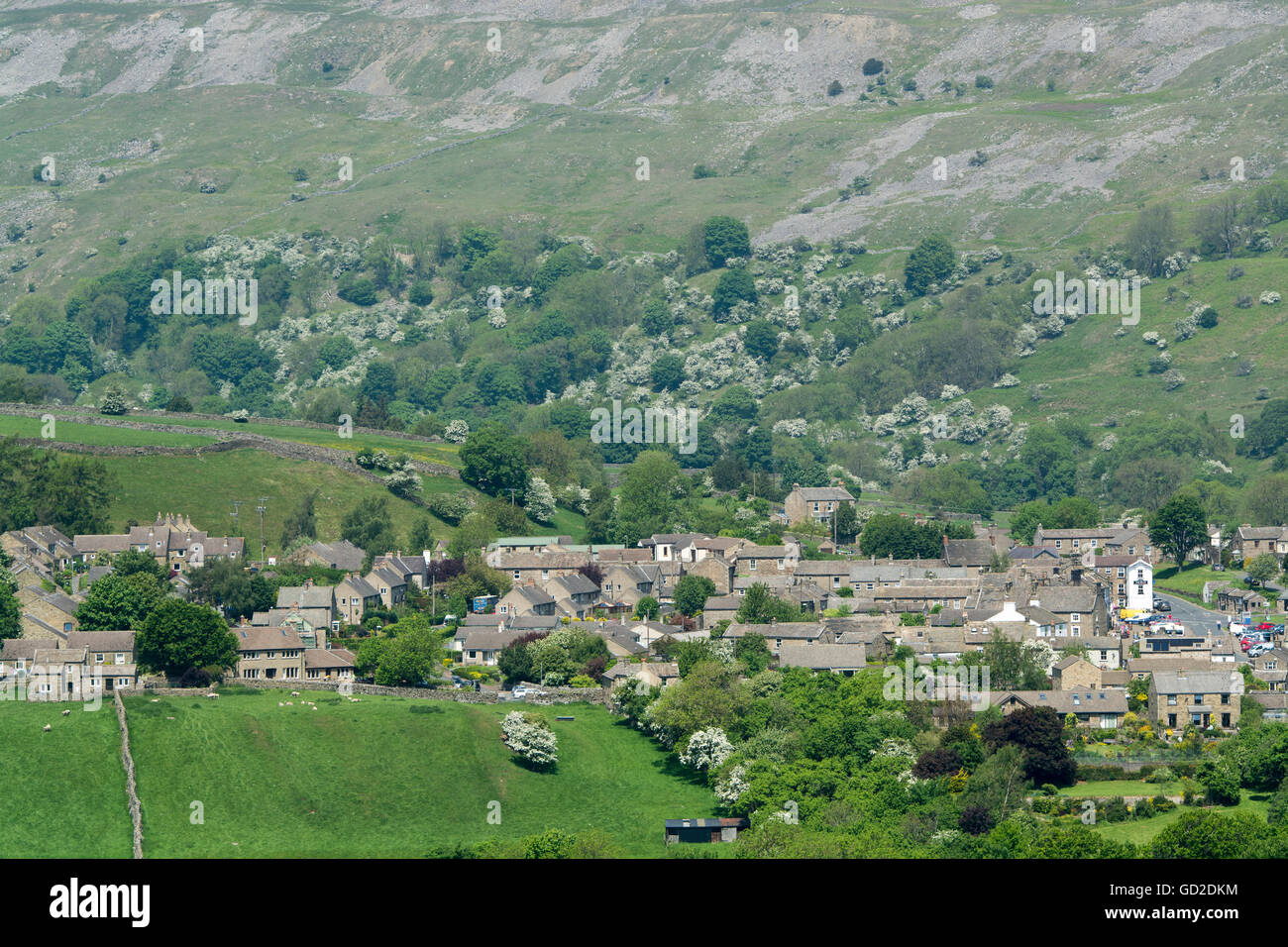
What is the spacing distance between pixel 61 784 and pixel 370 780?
36.4 feet

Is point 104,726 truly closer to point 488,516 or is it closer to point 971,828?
point 971,828

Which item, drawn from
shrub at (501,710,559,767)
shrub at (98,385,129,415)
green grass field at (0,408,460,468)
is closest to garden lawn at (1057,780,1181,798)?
shrub at (501,710,559,767)

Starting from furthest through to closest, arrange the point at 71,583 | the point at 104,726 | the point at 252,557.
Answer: the point at 252,557 < the point at 71,583 < the point at 104,726

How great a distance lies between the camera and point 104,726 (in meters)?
70.3

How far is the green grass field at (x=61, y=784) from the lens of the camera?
60188 mm

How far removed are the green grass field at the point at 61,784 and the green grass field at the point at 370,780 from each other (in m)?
1.09

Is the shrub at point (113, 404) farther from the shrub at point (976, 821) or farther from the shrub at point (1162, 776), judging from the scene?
the shrub at point (976, 821)

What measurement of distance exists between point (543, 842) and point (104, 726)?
21853 millimetres

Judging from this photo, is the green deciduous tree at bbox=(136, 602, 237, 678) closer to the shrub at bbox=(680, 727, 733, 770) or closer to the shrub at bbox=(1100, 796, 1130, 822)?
the shrub at bbox=(680, 727, 733, 770)

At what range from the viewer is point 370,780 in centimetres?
6900

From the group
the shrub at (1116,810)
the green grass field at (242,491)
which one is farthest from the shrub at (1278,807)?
the green grass field at (242,491)

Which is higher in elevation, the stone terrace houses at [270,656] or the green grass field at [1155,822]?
the stone terrace houses at [270,656]

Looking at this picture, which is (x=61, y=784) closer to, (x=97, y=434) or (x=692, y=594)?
(x=692, y=594)
